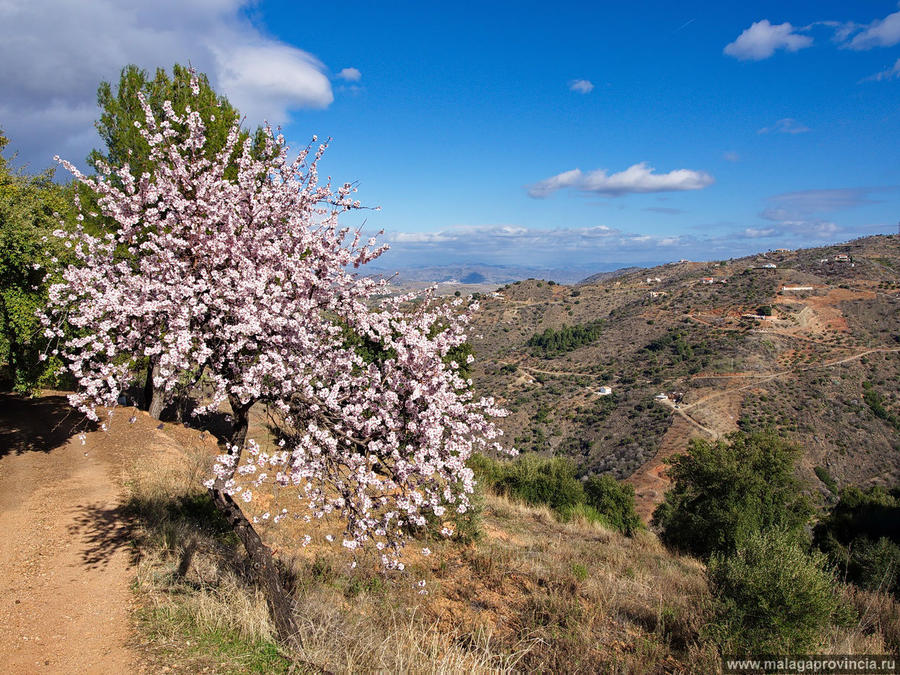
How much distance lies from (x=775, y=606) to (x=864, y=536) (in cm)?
1739

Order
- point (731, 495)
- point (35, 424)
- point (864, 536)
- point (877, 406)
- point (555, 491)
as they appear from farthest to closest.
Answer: point (877, 406), point (555, 491), point (731, 495), point (864, 536), point (35, 424)

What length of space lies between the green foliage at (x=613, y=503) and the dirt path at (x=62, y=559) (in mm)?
17541

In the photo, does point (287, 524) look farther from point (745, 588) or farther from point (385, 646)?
point (745, 588)

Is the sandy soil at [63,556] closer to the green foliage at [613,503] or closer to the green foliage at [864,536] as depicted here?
the green foliage at [613,503]

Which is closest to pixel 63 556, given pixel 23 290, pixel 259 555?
pixel 259 555

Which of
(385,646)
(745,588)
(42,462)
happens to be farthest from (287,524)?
(745,588)

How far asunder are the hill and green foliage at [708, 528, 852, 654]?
25.4 meters

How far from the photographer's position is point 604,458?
4778cm

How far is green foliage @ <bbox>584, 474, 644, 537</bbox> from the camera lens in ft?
68.0

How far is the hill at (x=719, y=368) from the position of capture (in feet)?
151

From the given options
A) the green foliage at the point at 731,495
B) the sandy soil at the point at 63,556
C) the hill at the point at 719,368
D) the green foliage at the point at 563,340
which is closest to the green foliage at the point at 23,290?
the sandy soil at the point at 63,556

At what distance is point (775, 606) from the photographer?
7191mm

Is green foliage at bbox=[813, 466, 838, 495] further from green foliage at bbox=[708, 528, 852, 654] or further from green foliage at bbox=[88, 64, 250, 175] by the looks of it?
green foliage at bbox=[88, 64, 250, 175]

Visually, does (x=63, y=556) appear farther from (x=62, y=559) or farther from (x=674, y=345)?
(x=674, y=345)
